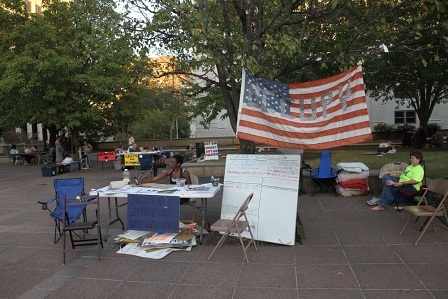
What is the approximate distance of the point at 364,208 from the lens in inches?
298

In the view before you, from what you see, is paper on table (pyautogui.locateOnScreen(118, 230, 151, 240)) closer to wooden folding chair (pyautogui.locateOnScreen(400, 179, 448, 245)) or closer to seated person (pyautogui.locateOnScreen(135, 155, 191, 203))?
seated person (pyautogui.locateOnScreen(135, 155, 191, 203))

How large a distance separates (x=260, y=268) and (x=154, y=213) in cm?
195

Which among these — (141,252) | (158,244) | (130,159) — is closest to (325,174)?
(158,244)

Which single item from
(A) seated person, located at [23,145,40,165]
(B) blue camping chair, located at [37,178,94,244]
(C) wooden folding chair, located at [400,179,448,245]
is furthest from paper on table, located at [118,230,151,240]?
(A) seated person, located at [23,145,40,165]

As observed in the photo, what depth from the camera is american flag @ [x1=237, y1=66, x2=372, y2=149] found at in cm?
504

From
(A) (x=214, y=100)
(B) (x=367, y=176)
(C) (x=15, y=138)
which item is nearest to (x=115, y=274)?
(B) (x=367, y=176)

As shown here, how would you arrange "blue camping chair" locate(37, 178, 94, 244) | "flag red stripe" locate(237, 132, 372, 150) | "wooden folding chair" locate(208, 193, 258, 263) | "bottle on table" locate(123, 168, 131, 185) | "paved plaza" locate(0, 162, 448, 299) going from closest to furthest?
"paved plaza" locate(0, 162, 448, 299) → "flag red stripe" locate(237, 132, 372, 150) → "wooden folding chair" locate(208, 193, 258, 263) → "blue camping chair" locate(37, 178, 94, 244) → "bottle on table" locate(123, 168, 131, 185)

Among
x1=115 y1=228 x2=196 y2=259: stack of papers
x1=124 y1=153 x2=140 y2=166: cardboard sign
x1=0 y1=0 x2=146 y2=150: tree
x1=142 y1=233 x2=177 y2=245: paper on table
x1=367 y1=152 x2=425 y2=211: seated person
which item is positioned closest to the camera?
x1=115 y1=228 x2=196 y2=259: stack of papers

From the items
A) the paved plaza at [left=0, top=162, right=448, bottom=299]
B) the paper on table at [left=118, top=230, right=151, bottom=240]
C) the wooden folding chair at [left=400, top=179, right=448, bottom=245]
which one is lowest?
the paved plaza at [left=0, top=162, right=448, bottom=299]

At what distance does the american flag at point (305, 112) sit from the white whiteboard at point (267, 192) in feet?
2.13

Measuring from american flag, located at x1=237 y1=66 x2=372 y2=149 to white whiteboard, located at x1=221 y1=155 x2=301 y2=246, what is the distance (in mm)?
649

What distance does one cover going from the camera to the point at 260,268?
15.4ft

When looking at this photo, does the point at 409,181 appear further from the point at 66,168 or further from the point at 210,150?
the point at 66,168

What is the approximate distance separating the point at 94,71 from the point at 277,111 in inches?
622
